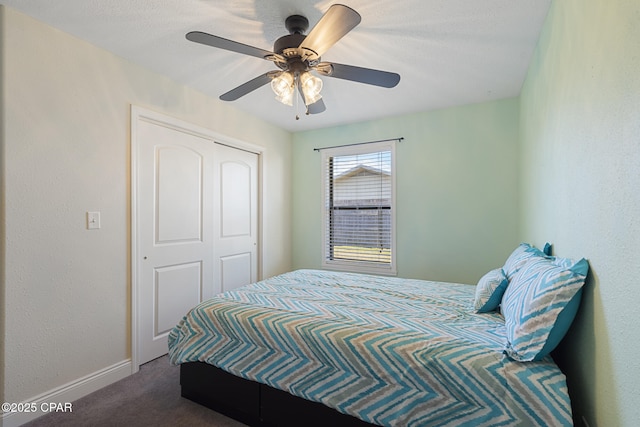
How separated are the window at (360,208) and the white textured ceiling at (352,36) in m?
1.05

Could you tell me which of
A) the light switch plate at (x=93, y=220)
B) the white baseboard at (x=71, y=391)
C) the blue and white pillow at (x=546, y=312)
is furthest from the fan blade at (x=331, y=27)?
the white baseboard at (x=71, y=391)

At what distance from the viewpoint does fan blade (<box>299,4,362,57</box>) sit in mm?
1354

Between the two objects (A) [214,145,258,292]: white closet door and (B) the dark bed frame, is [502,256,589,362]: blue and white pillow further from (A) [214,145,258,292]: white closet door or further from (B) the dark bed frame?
(A) [214,145,258,292]: white closet door

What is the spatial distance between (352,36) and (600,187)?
1.64m

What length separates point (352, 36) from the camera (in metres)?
2.00

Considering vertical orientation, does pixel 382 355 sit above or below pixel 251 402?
above

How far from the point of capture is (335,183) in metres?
4.04

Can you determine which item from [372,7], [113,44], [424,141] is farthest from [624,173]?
[113,44]

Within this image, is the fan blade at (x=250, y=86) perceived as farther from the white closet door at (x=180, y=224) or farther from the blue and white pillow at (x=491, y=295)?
the blue and white pillow at (x=491, y=295)

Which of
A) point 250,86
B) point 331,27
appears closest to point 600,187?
point 331,27

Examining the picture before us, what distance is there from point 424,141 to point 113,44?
301cm

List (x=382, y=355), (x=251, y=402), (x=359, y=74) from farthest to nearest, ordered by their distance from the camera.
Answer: (x=359, y=74), (x=251, y=402), (x=382, y=355)

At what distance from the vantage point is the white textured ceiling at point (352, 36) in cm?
173

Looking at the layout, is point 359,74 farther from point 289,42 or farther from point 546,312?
point 546,312
